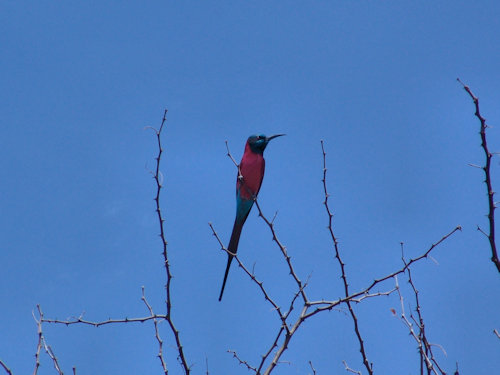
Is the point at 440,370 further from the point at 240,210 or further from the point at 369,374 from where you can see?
the point at 240,210

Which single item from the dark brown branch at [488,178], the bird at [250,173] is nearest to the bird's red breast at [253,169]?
the bird at [250,173]

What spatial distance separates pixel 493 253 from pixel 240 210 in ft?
11.5

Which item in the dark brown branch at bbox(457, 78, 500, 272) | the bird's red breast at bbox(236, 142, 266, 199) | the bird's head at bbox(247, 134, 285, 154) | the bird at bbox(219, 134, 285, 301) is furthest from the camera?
the bird's head at bbox(247, 134, 285, 154)

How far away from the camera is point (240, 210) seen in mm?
5766

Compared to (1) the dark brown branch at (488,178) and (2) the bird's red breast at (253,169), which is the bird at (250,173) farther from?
(1) the dark brown branch at (488,178)

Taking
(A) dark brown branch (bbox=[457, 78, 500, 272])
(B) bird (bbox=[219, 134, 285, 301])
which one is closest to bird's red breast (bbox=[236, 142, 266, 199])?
(B) bird (bbox=[219, 134, 285, 301])

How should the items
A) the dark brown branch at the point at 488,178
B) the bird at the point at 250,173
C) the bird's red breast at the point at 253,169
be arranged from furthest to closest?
1. the bird's red breast at the point at 253,169
2. the bird at the point at 250,173
3. the dark brown branch at the point at 488,178

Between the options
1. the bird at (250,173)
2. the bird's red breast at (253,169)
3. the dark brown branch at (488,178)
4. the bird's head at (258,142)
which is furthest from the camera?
the bird's head at (258,142)

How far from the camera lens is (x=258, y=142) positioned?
6309mm

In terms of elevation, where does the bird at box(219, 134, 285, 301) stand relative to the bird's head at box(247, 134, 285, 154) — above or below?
below

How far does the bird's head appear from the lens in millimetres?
A: 6302

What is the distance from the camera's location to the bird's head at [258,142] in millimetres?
6302

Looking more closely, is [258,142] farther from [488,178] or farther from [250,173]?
[488,178]

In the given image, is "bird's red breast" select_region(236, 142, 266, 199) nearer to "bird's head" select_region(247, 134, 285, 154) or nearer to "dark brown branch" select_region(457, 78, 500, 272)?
"bird's head" select_region(247, 134, 285, 154)
